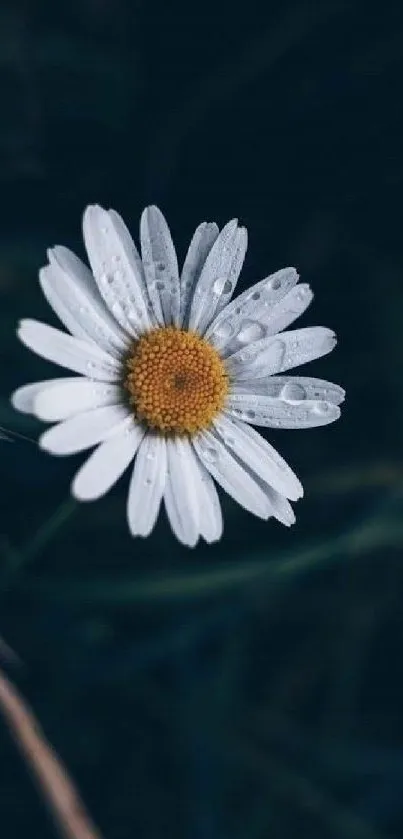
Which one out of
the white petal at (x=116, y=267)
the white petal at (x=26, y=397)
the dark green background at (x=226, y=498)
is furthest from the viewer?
the dark green background at (x=226, y=498)

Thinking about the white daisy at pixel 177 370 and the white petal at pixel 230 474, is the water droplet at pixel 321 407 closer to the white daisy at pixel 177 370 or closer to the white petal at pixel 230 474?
the white daisy at pixel 177 370

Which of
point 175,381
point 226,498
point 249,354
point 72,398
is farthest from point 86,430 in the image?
point 226,498

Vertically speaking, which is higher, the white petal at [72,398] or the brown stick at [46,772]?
the white petal at [72,398]

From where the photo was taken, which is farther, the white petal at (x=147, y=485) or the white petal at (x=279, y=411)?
the white petal at (x=279, y=411)

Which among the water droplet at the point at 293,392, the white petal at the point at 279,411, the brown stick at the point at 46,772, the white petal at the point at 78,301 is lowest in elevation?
the brown stick at the point at 46,772

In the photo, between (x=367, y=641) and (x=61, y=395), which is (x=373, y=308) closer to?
(x=367, y=641)

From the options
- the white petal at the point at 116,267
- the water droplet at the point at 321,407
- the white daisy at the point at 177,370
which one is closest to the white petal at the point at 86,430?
the white daisy at the point at 177,370

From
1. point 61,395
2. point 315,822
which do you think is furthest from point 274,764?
point 61,395

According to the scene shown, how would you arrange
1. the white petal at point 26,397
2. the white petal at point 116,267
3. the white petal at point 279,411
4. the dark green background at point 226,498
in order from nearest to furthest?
the white petal at point 26,397 < the white petal at point 116,267 < the white petal at point 279,411 < the dark green background at point 226,498

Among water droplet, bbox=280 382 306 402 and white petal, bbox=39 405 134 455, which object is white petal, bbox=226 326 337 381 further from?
white petal, bbox=39 405 134 455
